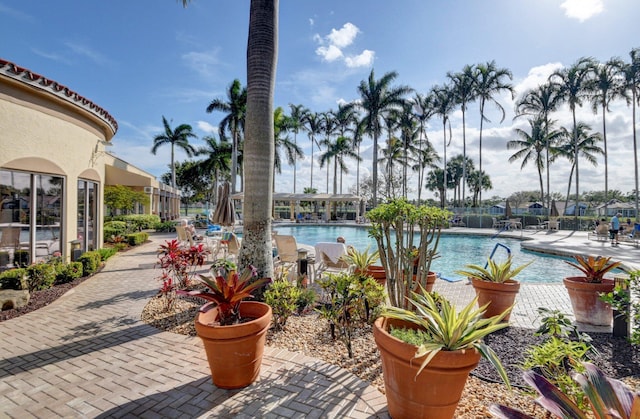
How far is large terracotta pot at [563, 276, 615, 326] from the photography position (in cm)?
440

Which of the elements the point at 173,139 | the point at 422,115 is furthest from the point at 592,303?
the point at 173,139

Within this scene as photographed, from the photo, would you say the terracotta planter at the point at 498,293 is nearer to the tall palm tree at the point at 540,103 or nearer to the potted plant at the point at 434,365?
the potted plant at the point at 434,365

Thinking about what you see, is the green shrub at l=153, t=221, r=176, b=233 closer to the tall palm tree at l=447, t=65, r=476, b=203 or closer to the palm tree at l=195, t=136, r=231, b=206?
the palm tree at l=195, t=136, r=231, b=206

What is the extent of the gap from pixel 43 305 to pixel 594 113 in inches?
1471

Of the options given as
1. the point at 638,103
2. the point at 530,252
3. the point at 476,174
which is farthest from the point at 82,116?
the point at 476,174

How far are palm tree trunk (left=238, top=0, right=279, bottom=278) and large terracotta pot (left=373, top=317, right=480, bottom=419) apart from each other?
2.87 metres

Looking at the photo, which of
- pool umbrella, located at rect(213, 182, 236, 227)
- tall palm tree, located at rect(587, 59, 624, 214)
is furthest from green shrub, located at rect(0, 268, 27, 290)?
tall palm tree, located at rect(587, 59, 624, 214)

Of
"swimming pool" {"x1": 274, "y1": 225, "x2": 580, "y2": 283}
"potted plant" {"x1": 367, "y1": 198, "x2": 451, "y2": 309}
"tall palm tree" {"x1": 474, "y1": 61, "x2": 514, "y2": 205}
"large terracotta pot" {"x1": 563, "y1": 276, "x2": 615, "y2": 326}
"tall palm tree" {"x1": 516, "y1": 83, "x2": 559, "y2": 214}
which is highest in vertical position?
"tall palm tree" {"x1": 474, "y1": 61, "x2": 514, "y2": 205}

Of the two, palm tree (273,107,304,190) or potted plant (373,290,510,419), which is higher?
palm tree (273,107,304,190)

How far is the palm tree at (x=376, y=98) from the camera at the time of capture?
1163 inches

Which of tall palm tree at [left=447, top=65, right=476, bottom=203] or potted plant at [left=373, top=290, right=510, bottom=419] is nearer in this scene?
potted plant at [left=373, top=290, right=510, bottom=419]

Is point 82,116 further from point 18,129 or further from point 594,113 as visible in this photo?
point 594,113

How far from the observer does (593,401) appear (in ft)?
5.28

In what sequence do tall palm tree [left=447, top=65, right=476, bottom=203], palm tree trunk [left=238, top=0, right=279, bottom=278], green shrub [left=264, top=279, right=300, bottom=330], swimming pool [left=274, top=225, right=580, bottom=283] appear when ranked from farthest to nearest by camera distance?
tall palm tree [left=447, top=65, right=476, bottom=203] < swimming pool [left=274, top=225, right=580, bottom=283] < palm tree trunk [left=238, top=0, right=279, bottom=278] < green shrub [left=264, top=279, right=300, bottom=330]
